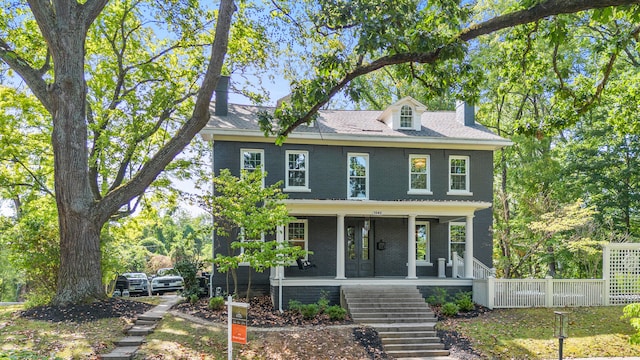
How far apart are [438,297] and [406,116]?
770 cm

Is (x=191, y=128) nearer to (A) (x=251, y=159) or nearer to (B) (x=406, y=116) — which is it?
(A) (x=251, y=159)

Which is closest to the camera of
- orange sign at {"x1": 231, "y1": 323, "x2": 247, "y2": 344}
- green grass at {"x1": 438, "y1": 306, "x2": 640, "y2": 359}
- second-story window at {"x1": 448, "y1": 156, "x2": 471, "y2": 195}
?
orange sign at {"x1": 231, "y1": 323, "x2": 247, "y2": 344}

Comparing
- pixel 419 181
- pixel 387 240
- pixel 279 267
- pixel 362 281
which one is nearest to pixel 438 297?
pixel 362 281

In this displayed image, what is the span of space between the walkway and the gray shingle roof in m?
7.05

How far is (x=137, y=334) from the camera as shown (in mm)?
10250

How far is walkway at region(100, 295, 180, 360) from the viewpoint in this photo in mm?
8914

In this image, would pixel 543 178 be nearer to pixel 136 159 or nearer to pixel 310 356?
pixel 310 356

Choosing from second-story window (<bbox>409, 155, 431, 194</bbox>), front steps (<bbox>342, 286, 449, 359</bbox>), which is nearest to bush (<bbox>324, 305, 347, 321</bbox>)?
front steps (<bbox>342, 286, 449, 359</bbox>)

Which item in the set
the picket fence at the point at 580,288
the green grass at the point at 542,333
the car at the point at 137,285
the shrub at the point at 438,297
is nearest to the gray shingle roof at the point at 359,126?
the picket fence at the point at 580,288

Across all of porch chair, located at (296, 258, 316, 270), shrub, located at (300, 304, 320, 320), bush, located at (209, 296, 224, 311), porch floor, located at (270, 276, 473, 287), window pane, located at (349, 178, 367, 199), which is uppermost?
window pane, located at (349, 178, 367, 199)

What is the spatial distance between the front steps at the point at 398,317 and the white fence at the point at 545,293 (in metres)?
2.95

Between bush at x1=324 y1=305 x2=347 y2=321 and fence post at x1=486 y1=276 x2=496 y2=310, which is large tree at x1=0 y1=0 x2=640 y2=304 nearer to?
bush at x1=324 y1=305 x2=347 y2=321

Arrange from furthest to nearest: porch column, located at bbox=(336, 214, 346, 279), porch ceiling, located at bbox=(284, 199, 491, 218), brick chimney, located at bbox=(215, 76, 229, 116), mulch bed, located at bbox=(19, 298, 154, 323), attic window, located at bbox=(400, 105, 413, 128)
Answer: attic window, located at bbox=(400, 105, 413, 128) → brick chimney, located at bbox=(215, 76, 229, 116) → porch ceiling, located at bbox=(284, 199, 491, 218) → porch column, located at bbox=(336, 214, 346, 279) → mulch bed, located at bbox=(19, 298, 154, 323)

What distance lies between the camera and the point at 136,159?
17.8 meters
